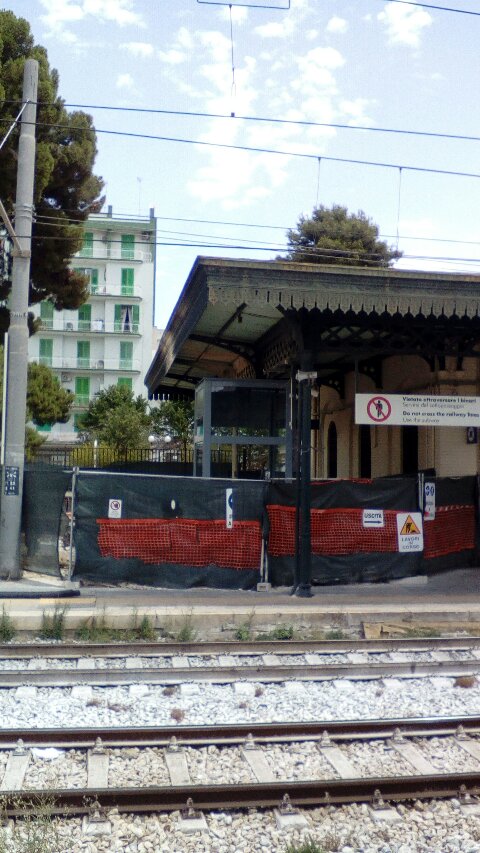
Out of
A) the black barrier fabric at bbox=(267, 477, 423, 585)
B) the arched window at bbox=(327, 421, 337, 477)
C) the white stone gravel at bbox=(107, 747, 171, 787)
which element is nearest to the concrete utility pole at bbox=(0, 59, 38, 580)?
the black barrier fabric at bbox=(267, 477, 423, 585)

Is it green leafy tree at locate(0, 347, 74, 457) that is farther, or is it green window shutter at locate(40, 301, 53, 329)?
green window shutter at locate(40, 301, 53, 329)

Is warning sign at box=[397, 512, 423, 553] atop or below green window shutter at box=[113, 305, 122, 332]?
below

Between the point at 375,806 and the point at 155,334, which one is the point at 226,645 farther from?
the point at 155,334

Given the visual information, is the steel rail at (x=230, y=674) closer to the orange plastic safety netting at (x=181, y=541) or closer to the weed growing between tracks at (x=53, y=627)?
the weed growing between tracks at (x=53, y=627)

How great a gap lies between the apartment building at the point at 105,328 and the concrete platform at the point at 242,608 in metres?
55.1

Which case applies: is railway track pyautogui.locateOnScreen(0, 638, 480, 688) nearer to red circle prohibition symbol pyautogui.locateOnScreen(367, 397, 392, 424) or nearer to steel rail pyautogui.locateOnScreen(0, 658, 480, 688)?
steel rail pyautogui.locateOnScreen(0, 658, 480, 688)

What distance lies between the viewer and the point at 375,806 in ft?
18.2

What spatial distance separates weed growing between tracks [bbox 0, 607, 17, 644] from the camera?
1065cm

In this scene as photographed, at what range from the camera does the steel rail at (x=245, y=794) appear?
213 inches

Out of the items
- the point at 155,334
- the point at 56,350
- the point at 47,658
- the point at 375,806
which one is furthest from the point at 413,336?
the point at 155,334

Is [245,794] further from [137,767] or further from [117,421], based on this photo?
[117,421]

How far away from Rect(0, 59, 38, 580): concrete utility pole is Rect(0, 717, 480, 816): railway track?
7.38 m

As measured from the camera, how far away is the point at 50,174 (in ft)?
75.3

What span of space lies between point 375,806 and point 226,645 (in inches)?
179
